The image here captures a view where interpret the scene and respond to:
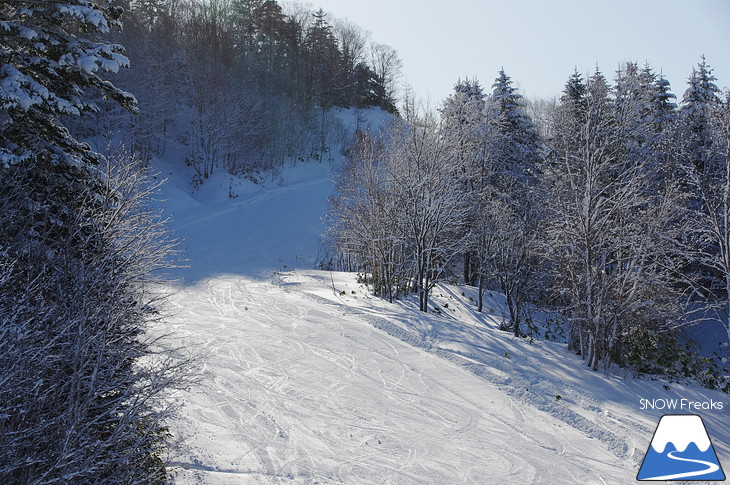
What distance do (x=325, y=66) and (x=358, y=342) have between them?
153 feet

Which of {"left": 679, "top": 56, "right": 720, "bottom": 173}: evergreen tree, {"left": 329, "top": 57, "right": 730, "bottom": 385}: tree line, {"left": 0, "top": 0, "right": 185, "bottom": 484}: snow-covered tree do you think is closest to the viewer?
{"left": 0, "top": 0, "right": 185, "bottom": 484}: snow-covered tree

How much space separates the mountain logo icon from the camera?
7.36 meters

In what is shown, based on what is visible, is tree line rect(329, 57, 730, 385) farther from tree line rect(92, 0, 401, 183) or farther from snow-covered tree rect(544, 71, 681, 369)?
tree line rect(92, 0, 401, 183)

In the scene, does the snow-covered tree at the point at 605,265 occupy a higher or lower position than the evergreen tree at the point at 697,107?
lower

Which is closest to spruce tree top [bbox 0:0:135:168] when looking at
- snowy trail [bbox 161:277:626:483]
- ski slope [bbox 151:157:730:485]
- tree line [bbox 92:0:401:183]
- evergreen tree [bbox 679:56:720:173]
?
ski slope [bbox 151:157:730:485]

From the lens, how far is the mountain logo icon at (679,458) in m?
7.36

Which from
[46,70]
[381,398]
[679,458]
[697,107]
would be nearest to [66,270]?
[46,70]

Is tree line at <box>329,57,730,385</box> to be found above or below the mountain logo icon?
above

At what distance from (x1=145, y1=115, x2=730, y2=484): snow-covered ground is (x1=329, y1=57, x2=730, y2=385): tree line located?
1626 millimetres

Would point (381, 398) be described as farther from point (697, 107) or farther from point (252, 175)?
point (252, 175)

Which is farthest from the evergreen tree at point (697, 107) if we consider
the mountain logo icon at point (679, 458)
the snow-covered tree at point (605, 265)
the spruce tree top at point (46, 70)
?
the spruce tree top at point (46, 70)

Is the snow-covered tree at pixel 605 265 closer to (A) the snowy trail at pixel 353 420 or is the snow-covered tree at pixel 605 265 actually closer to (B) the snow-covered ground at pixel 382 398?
(B) the snow-covered ground at pixel 382 398

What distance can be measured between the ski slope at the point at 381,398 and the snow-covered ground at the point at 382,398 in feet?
Result: 0.12

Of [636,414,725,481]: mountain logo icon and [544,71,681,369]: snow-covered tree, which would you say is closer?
[636,414,725,481]: mountain logo icon
